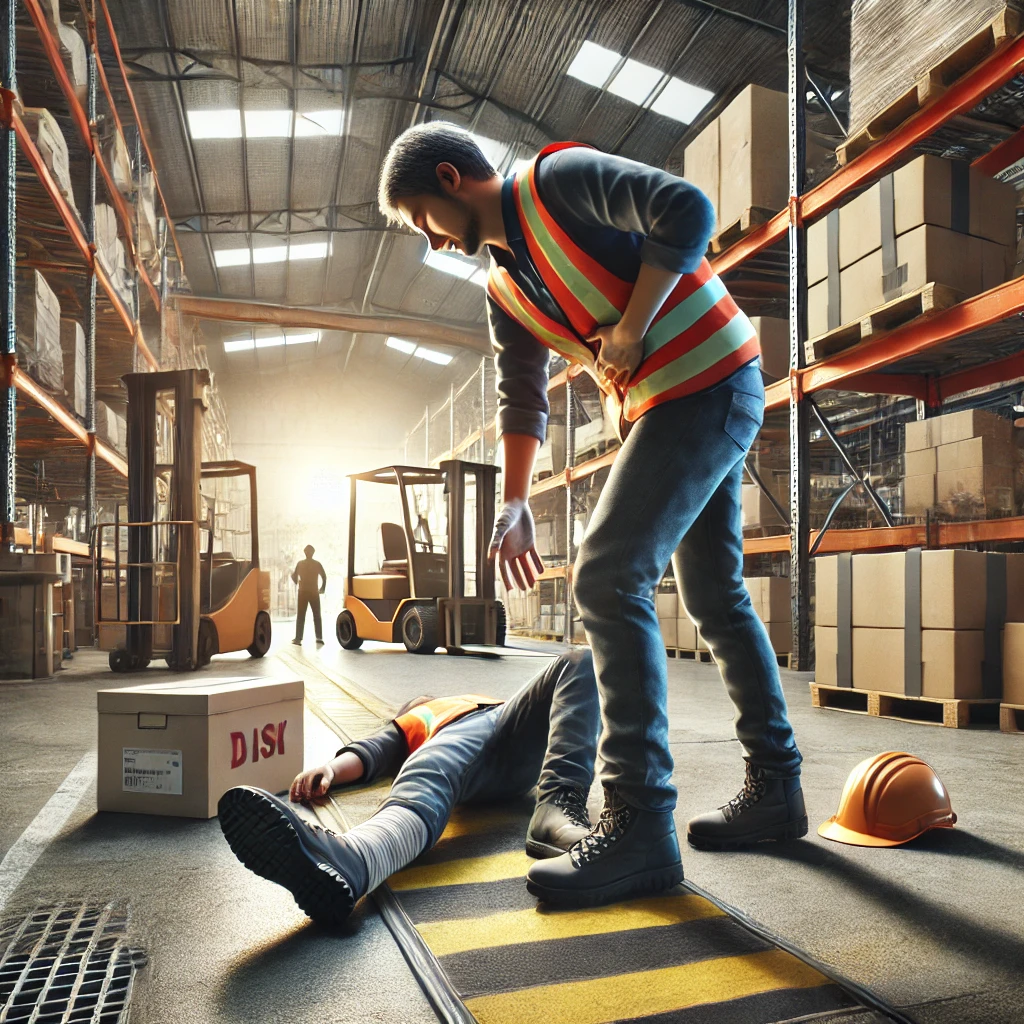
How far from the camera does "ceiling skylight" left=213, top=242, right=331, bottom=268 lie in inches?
628

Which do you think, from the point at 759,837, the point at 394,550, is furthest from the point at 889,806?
the point at 394,550

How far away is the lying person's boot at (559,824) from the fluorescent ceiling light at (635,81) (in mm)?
9402

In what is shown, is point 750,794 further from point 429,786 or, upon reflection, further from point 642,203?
point 642,203

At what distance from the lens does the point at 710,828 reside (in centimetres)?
208

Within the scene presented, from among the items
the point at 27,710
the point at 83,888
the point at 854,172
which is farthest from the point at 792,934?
the point at 854,172

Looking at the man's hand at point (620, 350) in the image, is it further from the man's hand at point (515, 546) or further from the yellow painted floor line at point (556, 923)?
the yellow painted floor line at point (556, 923)

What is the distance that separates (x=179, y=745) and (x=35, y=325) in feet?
17.6

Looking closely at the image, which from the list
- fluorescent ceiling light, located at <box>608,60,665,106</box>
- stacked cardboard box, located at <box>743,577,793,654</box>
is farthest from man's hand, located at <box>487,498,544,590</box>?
fluorescent ceiling light, located at <box>608,60,665,106</box>

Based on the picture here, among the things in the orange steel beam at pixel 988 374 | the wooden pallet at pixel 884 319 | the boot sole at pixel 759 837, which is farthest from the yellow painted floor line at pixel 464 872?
the orange steel beam at pixel 988 374

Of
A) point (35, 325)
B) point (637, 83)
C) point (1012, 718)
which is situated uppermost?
point (637, 83)

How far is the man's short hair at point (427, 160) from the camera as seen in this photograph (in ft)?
5.83

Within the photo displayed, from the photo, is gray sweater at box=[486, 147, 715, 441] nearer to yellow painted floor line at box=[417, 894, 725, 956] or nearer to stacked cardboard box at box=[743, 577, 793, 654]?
yellow painted floor line at box=[417, 894, 725, 956]

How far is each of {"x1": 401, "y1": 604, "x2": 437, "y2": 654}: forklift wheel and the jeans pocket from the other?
7.78 metres

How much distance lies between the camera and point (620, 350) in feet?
5.65
